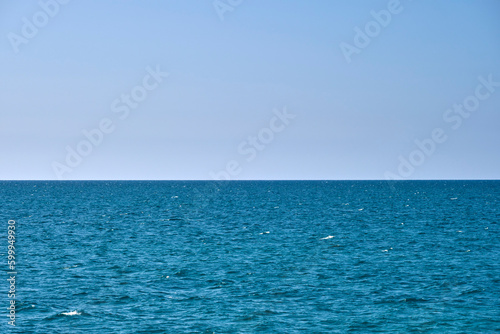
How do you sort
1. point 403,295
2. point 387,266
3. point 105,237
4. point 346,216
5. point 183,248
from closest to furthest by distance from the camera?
point 403,295, point 387,266, point 183,248, point 105,237, point 346,216

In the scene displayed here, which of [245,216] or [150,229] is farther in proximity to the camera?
[245,216]

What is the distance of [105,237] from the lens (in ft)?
205

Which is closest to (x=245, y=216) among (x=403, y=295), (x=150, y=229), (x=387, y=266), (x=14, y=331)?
(x=150, y=229)

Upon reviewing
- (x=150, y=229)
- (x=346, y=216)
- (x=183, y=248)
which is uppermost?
(x=346, y=216)

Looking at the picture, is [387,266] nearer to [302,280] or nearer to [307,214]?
[302,280]

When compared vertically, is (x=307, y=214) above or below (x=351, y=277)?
above

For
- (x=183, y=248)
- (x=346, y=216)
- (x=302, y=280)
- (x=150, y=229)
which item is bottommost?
(x=302, y=280)

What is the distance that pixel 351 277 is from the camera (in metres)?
39.7

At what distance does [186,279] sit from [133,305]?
25.1 ft

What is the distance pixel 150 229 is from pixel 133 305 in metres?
40.6

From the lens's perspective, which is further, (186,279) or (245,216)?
(245,216)

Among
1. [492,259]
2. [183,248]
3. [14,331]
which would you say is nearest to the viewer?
[14,331]

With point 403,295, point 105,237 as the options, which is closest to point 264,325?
point 403,295

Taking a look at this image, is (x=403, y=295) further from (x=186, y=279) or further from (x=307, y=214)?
(x=307, y=214)
